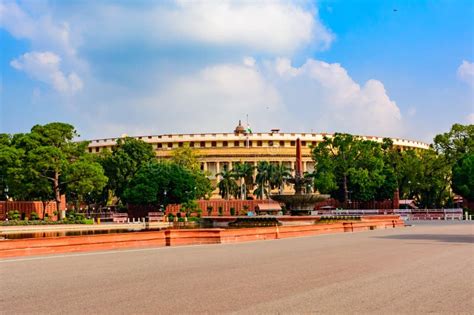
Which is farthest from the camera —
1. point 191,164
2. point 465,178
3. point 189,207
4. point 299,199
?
point 191,164

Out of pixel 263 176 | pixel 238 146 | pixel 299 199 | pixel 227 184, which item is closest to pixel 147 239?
pixel 299 199

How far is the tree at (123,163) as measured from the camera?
275 feet

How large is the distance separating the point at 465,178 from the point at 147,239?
201 ft

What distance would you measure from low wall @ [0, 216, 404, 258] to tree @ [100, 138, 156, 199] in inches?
2130

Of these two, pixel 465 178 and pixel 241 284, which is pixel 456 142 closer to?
pixel 465 178

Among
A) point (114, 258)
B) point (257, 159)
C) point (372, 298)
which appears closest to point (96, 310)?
point (372, 298)

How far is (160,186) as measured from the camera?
7200cm

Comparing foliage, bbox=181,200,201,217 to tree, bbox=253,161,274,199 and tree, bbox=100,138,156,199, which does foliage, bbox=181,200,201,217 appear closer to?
tree, bbox=100,138,156,199

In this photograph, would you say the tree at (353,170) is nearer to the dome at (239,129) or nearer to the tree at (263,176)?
the tree at (263,176)

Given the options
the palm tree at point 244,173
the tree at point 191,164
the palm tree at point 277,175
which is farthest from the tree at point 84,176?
the palm tree at point 277,175

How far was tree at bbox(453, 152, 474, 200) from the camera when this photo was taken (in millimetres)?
73312

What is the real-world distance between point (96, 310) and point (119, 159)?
250ft

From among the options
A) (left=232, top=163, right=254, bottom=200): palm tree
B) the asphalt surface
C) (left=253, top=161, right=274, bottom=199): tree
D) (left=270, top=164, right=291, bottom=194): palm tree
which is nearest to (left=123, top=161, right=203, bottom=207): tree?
(left=232, top=163, right=254, bottom=200): palm tree

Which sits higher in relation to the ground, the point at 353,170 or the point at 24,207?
the point at 353,170
